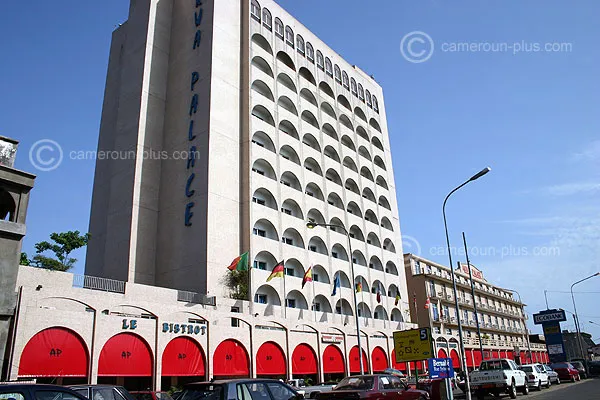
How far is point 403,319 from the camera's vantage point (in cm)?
5512

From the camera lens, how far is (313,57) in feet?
182

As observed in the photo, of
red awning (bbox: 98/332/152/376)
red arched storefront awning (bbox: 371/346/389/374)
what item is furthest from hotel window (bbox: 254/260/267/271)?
red awning (bbox: 98/332/152/376)

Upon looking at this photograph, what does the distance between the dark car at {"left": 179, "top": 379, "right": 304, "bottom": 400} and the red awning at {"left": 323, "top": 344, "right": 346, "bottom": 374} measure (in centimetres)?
2834

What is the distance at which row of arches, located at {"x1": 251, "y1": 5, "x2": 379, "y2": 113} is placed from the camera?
48.7 m

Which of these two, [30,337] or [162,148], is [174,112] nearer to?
[162,148]

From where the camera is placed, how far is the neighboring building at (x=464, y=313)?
198ft

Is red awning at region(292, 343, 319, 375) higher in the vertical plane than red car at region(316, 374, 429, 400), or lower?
higher

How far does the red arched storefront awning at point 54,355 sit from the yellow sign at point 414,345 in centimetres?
1485

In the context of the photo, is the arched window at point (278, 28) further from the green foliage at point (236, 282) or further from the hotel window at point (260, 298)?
the hotel window at point (260, 298)

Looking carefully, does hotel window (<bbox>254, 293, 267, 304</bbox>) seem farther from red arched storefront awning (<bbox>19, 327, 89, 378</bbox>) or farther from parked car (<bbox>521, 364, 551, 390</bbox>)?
parked car (<bbox>521, 364, 551, 390</bbox>)

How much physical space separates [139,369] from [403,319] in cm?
3677

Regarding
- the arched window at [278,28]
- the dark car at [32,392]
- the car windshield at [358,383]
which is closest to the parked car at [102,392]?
the dark car at [32,392]

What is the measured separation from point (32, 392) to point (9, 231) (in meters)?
15.8

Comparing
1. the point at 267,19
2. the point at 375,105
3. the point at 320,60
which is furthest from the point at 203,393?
the point at 375,105
